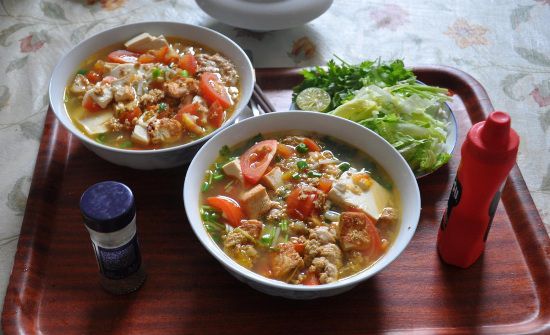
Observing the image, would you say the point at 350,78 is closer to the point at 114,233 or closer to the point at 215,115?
the point at 215,115

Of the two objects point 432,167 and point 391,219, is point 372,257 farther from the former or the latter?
point 432,167

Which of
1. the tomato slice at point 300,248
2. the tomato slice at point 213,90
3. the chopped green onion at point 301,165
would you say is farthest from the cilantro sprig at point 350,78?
the tomato slice at point 300,248

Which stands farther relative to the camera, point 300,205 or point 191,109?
point 191,109

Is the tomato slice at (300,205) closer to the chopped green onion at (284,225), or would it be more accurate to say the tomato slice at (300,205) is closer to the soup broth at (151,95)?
the chopped green onion at (284,225)

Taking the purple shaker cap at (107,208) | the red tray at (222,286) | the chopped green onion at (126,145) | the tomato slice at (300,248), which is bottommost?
the red tray at (222,286)

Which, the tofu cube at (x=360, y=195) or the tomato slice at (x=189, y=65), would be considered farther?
the tomato slice at (x=189, y=65)

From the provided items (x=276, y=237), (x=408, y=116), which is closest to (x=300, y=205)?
(x=276, y=237)
